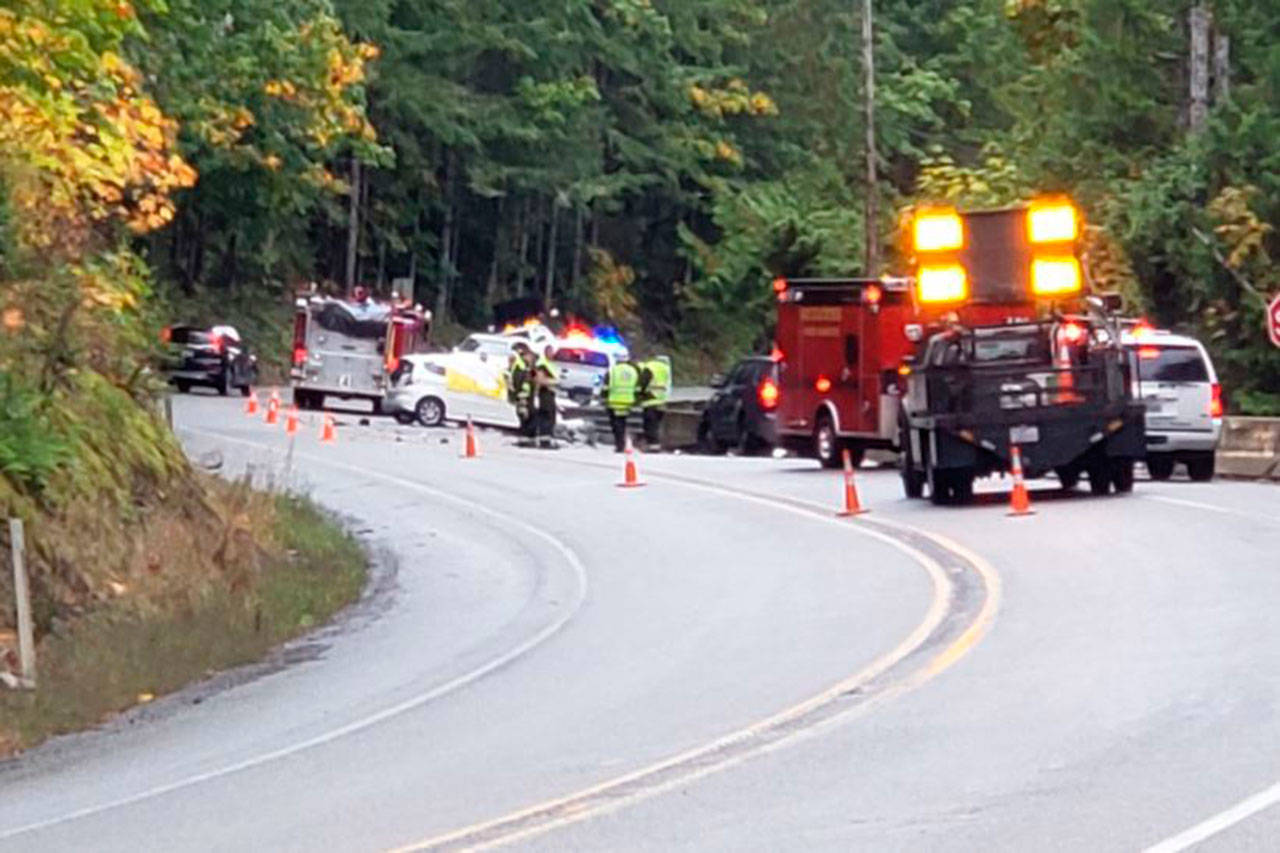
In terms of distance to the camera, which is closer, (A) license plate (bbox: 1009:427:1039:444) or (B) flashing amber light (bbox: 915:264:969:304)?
(A) license plate (bbox: 1009:427:1039:444)

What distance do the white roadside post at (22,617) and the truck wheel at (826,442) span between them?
18.7 metres

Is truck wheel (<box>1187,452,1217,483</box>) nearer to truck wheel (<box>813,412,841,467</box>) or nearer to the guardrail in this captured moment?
the guardrail

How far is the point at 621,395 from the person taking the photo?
1751 inches

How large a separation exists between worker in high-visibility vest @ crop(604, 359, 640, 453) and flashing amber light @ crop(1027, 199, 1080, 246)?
16735mm

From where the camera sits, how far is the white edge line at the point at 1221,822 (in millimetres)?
9953

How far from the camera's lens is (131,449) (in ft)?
74.4

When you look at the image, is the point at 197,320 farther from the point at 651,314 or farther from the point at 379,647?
the point at 379,647

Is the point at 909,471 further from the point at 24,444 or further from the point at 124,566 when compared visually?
the point at 24,444

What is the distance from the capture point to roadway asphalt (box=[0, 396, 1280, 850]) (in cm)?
1108

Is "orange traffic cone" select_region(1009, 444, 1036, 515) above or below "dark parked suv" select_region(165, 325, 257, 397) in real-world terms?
below

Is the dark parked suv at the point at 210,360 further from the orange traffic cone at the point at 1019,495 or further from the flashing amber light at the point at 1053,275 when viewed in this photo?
the orange traffic cone at the point at 1019,495

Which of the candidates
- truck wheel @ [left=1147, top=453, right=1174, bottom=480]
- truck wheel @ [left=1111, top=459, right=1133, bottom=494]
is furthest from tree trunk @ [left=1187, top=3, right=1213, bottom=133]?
truck wheel @ [left=1111, top=459, right=1133, bottom=494]

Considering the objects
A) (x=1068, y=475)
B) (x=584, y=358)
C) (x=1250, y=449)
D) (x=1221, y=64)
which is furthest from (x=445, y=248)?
(x=1068, y=475)

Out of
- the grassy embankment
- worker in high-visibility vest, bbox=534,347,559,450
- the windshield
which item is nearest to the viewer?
the grassy embankment
